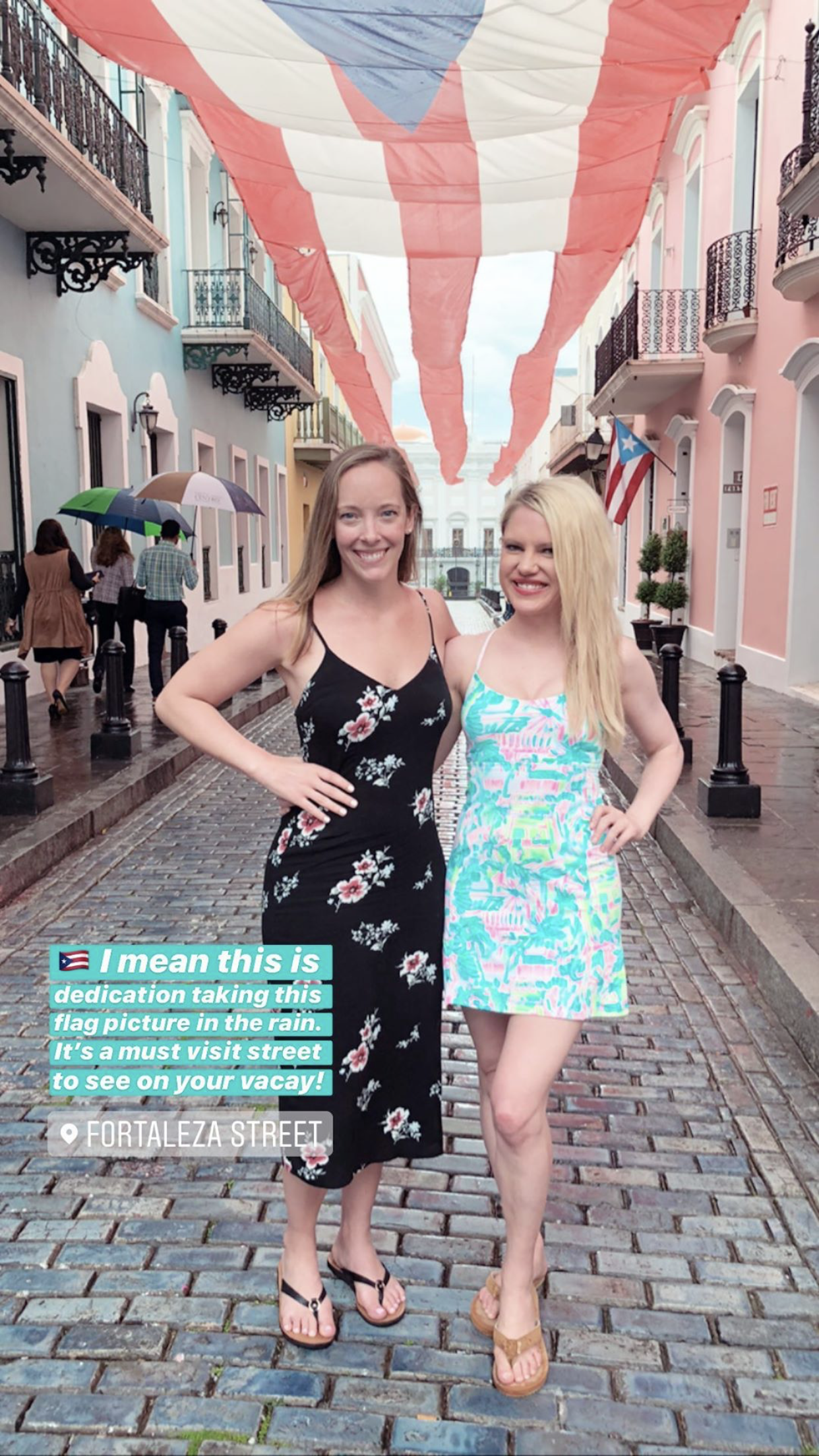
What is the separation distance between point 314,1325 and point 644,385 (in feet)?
61.7

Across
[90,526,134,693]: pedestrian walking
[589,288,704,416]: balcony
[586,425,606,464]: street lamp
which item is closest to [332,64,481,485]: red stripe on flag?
[90,526,134,693]: pedestrian walking

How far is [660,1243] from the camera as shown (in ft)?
9.62

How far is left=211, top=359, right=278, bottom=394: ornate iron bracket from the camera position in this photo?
2089 centimetres

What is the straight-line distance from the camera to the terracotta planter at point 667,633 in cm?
1734

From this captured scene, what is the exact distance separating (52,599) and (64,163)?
3898mm

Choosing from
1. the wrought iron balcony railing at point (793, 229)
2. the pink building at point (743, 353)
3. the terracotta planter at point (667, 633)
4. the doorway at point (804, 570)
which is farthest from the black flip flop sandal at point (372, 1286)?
the terracotta planter at point (667, 633)

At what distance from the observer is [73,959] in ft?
11.4

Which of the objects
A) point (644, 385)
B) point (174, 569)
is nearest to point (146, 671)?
point (174, 569)

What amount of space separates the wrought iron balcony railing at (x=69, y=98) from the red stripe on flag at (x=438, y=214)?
4.35 meters

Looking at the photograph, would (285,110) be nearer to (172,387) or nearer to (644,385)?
(172,387)

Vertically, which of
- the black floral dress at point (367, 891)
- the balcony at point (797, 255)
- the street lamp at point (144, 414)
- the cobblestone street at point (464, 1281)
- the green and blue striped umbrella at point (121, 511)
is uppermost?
the balcony at point (797, 255)

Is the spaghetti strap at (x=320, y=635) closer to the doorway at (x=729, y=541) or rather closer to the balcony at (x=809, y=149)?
the balcony at (x=809, y=149)

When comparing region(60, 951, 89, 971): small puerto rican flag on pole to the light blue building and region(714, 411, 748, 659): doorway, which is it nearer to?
the light blue building

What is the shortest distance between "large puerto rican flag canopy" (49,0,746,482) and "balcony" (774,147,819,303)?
4242mm
